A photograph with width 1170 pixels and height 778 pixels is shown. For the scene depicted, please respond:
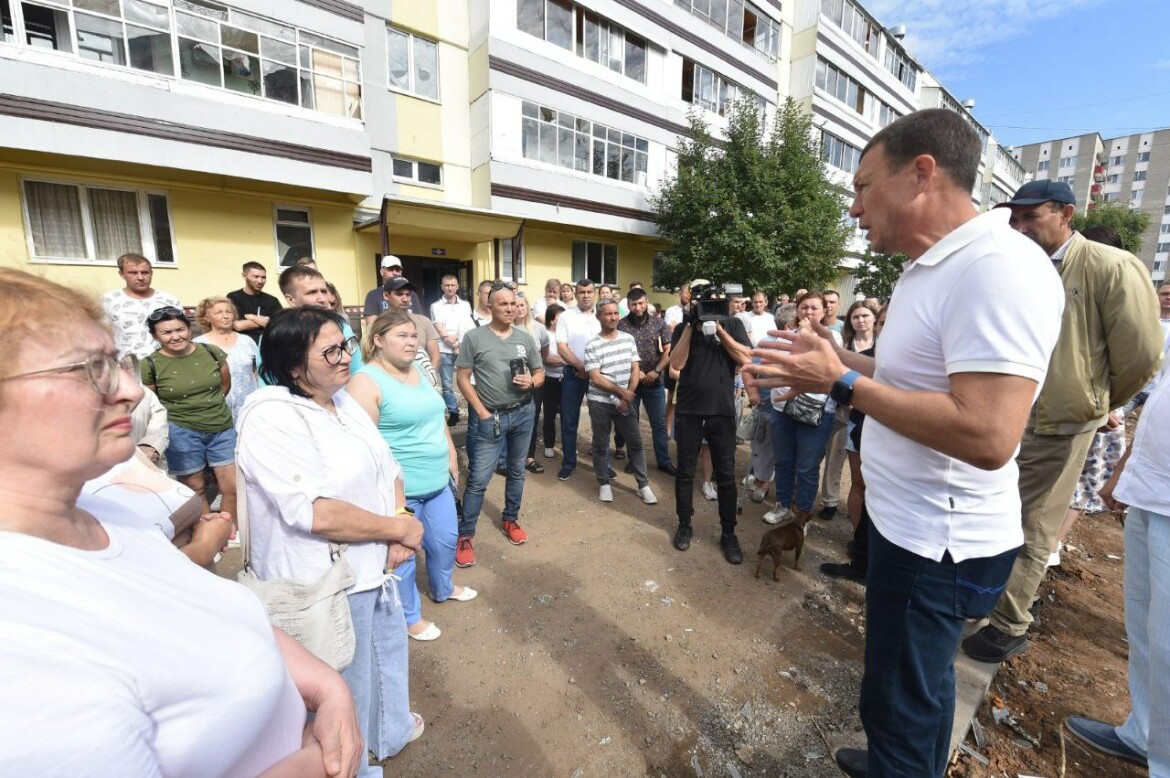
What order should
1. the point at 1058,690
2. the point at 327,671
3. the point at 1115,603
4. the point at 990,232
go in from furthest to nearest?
the point at 1115,603, the point at 1058,690, the point at 990,232, the point at 327,671

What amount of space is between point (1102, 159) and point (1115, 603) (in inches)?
3592

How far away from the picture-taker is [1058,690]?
278 cm

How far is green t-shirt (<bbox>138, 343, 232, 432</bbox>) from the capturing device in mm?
3816

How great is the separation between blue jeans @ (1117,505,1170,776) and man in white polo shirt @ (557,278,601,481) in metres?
4.25

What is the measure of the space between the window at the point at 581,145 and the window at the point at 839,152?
12307 mm

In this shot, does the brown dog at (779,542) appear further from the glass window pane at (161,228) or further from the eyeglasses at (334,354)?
the glass window pane at (161,228)

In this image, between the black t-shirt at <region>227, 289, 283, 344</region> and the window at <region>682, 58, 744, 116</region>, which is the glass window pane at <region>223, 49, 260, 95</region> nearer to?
the black t-shirt at <region>227, 289, 283, 344</region>

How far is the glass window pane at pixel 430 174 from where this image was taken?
44.4 ft

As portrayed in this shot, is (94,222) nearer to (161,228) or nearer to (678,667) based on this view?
(161,228)

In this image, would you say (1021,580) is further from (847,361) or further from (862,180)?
(862,180)

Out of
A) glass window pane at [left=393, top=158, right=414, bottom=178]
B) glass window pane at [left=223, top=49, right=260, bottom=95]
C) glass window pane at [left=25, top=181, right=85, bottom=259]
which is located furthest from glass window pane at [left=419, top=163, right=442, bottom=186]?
glass window pane at [left=25, top=181, right=85, bottom=259]

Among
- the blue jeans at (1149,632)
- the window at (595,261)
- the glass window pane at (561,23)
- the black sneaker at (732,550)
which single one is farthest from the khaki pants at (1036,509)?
the glass window pane at (561,23)

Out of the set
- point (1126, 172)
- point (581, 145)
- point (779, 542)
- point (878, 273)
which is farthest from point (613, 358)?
point (1126, 172)

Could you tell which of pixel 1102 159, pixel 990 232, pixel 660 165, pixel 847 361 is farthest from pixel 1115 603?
pixel 1102 159
